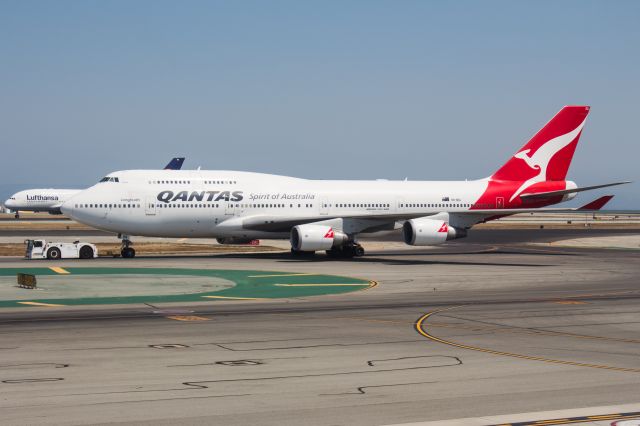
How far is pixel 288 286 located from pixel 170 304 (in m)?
7.97

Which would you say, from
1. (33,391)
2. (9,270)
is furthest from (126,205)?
(33,391)

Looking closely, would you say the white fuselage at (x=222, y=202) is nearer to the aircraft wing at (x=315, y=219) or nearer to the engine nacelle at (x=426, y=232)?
the aircraft wing at (x=315, y=219)

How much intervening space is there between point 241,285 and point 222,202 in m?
16.2

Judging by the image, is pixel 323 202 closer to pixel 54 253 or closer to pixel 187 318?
pixel 54 253

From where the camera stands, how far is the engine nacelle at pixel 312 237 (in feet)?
167

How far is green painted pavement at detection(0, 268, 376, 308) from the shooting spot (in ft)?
105

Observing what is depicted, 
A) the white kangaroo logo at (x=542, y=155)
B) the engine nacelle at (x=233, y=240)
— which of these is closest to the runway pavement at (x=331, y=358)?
the engine nacelle at (x=233, y=240)

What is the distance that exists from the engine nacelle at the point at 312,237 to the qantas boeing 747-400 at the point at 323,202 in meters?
0.06

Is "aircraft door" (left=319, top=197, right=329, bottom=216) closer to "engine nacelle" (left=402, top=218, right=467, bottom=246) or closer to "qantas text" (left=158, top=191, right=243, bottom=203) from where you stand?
"qantas text" (left=158, top=191, right=243, bottom=203)

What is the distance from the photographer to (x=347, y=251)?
180ft

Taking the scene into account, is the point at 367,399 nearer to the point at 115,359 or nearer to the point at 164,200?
the point at 115,359

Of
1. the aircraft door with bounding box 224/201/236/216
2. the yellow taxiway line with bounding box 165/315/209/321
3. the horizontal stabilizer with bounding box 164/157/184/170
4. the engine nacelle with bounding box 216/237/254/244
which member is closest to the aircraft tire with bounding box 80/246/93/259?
the engine nacelle with bounding box 216/237/254/244

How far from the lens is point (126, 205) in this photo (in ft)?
171

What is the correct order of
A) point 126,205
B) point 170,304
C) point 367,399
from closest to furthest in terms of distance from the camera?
1. point 367,399
2. point 170,304
3. point 126,205
